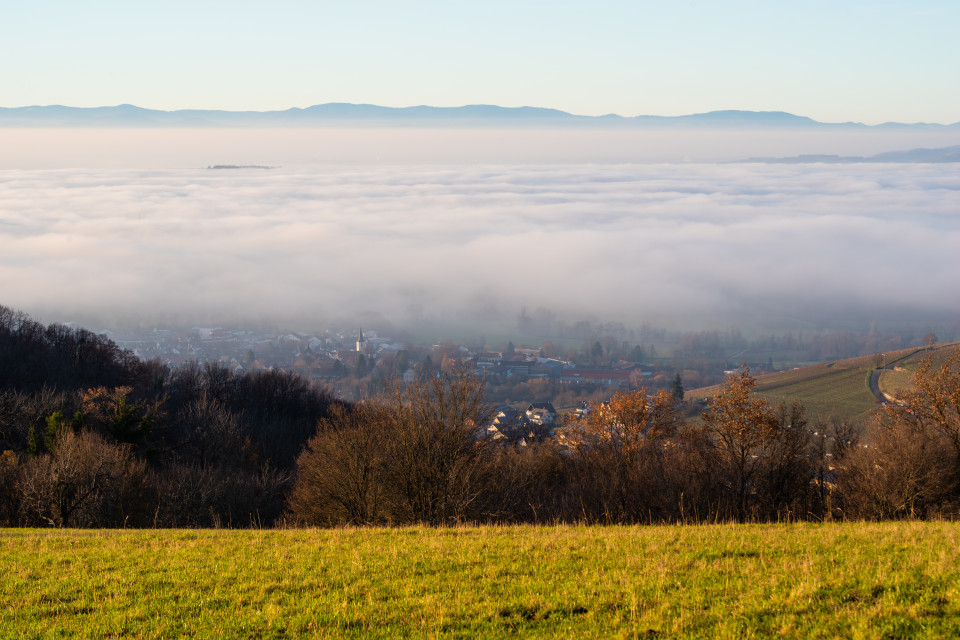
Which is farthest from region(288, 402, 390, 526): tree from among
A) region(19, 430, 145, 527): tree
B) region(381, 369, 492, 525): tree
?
region(19, 430, 145, 527): tree

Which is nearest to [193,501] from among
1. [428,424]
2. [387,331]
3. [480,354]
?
[428,424]

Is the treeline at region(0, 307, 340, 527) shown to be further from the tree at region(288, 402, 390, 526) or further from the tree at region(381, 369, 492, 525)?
the tree at region(381, 369, 492, 525)

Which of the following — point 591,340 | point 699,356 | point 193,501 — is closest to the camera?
point 193,501

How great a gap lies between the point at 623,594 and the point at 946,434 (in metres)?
25.6

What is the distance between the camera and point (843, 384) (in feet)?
288

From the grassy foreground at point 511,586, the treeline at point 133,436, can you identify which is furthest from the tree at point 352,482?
the grassy foreground at point 511,586

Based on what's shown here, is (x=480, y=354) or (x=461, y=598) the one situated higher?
(x=461, y=598)

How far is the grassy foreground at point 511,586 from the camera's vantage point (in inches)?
302

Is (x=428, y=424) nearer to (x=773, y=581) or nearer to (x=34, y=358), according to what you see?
(x=773, y=581)

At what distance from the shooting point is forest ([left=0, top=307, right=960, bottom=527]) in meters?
23.1

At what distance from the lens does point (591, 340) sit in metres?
169

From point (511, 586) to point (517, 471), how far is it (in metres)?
18.9

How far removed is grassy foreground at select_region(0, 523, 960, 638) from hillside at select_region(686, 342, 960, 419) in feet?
212

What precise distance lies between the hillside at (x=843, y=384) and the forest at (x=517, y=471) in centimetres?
4399
